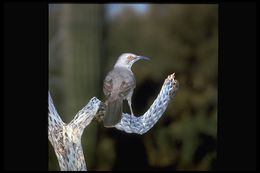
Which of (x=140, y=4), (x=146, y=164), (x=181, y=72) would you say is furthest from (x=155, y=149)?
(x=140, y=4)

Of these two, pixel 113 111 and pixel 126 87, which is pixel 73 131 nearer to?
pixel 113 111

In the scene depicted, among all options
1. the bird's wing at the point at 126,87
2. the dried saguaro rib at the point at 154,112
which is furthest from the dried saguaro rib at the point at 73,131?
the bird's wing at the point at 126,87

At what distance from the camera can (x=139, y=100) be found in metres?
8.46

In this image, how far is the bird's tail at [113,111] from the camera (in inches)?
324

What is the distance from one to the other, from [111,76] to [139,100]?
0.36m

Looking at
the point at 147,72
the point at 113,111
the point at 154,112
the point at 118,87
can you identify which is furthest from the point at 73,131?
the point at 147,72

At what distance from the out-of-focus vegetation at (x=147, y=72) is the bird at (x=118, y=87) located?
0.20ft

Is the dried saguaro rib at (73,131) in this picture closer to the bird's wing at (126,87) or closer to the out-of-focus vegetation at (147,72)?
the out-of-focus vegetation at (147,72)

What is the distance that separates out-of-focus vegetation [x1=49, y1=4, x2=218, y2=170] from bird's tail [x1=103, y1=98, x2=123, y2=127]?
0.16 metres

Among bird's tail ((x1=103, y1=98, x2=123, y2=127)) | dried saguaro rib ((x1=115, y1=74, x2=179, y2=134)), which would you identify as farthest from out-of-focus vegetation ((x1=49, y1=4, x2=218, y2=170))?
bird's tail ((x1=103, y1=98, x2=123, y2=127))

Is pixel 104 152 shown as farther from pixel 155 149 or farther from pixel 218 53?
pixel 218 53

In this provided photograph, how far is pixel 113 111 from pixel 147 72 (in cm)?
53

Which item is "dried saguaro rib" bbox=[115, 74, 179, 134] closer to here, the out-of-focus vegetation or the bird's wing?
the out-of-focus vegetation

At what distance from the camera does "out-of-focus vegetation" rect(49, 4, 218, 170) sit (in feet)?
27.6
